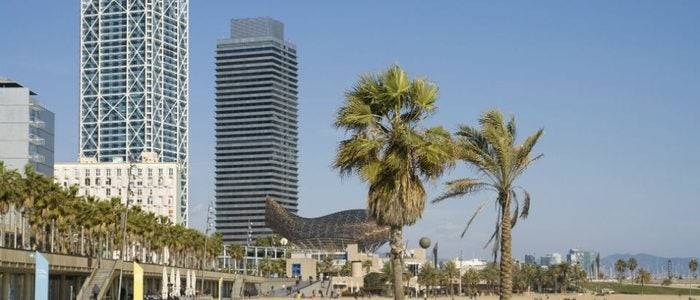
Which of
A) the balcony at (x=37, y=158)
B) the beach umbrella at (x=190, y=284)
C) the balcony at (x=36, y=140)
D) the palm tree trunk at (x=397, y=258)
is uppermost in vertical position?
the balcony at (x=36, y=140)

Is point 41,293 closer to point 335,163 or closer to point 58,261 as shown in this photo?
point 335,163

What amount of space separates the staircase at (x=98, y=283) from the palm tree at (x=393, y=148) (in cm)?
4425

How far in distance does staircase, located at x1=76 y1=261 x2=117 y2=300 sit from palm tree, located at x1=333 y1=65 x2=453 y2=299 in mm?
44249

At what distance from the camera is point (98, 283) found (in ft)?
265

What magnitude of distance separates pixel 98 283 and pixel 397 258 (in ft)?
184

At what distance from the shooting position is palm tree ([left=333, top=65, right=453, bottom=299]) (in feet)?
95.9

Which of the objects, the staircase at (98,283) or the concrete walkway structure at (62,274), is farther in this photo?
the staircase at (98,283)

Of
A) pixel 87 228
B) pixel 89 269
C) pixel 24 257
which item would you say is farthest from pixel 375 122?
pixel 87 228

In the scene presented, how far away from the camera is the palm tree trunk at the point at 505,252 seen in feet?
96.3

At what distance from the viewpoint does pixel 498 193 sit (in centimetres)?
3036

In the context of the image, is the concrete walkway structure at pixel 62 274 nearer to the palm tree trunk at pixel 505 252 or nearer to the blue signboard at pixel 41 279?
the blue signboard at pixel 41 279

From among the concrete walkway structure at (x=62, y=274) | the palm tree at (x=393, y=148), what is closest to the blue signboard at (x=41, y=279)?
the palm tree at (x=393, y=148)

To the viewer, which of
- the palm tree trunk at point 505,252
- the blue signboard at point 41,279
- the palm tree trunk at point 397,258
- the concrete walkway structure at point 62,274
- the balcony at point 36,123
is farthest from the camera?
the balcony at point 36,123

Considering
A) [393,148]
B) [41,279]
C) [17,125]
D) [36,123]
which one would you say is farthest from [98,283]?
[36,123]
